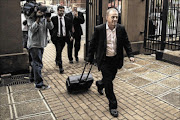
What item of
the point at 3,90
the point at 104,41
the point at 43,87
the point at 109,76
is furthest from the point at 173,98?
the point at 3,90

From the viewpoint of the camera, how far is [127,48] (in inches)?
160

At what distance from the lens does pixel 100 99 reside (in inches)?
183

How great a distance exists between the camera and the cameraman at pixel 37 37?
486 centimetres

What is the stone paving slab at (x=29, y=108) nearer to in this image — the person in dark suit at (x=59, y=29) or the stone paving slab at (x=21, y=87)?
the stone paving slab at (x=21, y=87)

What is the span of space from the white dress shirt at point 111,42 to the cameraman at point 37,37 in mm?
1742

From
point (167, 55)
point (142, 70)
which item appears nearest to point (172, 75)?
point (142, 70)

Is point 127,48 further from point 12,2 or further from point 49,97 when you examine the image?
point 12,2

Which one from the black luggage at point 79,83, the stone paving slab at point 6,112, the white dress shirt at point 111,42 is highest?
the white dress shirt at point 111,42

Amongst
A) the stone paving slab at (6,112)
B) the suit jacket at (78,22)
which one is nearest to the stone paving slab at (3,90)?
the stone paving slab at (6,112)

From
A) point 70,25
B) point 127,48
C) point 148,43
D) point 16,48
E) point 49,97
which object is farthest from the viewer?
point 148,43

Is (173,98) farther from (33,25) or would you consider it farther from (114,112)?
(33,25)

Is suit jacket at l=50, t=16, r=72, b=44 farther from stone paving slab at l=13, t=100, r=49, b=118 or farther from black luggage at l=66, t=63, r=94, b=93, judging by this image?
stone paving slab at l=13, t=100, r=49, b=118

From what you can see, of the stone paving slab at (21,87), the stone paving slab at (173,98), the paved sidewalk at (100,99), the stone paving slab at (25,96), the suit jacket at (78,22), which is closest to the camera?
the paved sidewalk at (100,99)

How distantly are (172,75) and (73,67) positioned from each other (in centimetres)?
308
